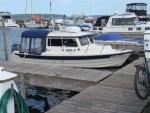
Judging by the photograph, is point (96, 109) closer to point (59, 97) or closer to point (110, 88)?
point (110, 88)

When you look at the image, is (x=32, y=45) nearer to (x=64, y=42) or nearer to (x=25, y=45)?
(x=25, y=45)

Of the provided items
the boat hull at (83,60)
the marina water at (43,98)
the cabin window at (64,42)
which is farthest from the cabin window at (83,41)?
the marina water at (43,98)

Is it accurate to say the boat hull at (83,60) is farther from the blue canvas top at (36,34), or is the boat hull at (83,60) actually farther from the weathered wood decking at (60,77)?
the weathered wood decking at (60,77)

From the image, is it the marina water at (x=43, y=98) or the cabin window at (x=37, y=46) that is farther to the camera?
the cabin window at (x=37, y=46)

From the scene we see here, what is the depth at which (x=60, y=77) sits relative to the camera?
32.9ft

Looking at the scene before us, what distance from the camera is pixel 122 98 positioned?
770 centimetres

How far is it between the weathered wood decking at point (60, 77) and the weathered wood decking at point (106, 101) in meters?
0.65

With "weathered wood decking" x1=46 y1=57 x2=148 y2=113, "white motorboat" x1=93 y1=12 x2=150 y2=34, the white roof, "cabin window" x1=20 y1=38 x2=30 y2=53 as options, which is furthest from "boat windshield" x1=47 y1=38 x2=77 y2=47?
"white motorboat" x1=93 y1=12 x2=150 y2=34

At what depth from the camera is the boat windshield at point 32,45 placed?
15586 mm

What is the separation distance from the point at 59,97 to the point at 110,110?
5.91m

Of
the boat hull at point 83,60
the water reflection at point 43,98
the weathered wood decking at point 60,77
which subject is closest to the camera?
the weathered wood decking at point 60,77

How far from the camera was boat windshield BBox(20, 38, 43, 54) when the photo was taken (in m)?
15.6

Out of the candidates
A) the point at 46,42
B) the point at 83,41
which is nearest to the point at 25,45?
the point at 46,42

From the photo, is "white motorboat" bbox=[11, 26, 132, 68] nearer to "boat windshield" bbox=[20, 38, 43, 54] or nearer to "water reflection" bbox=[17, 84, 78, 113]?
"boat windshield" bbox=[20, 38, 43, 54]
